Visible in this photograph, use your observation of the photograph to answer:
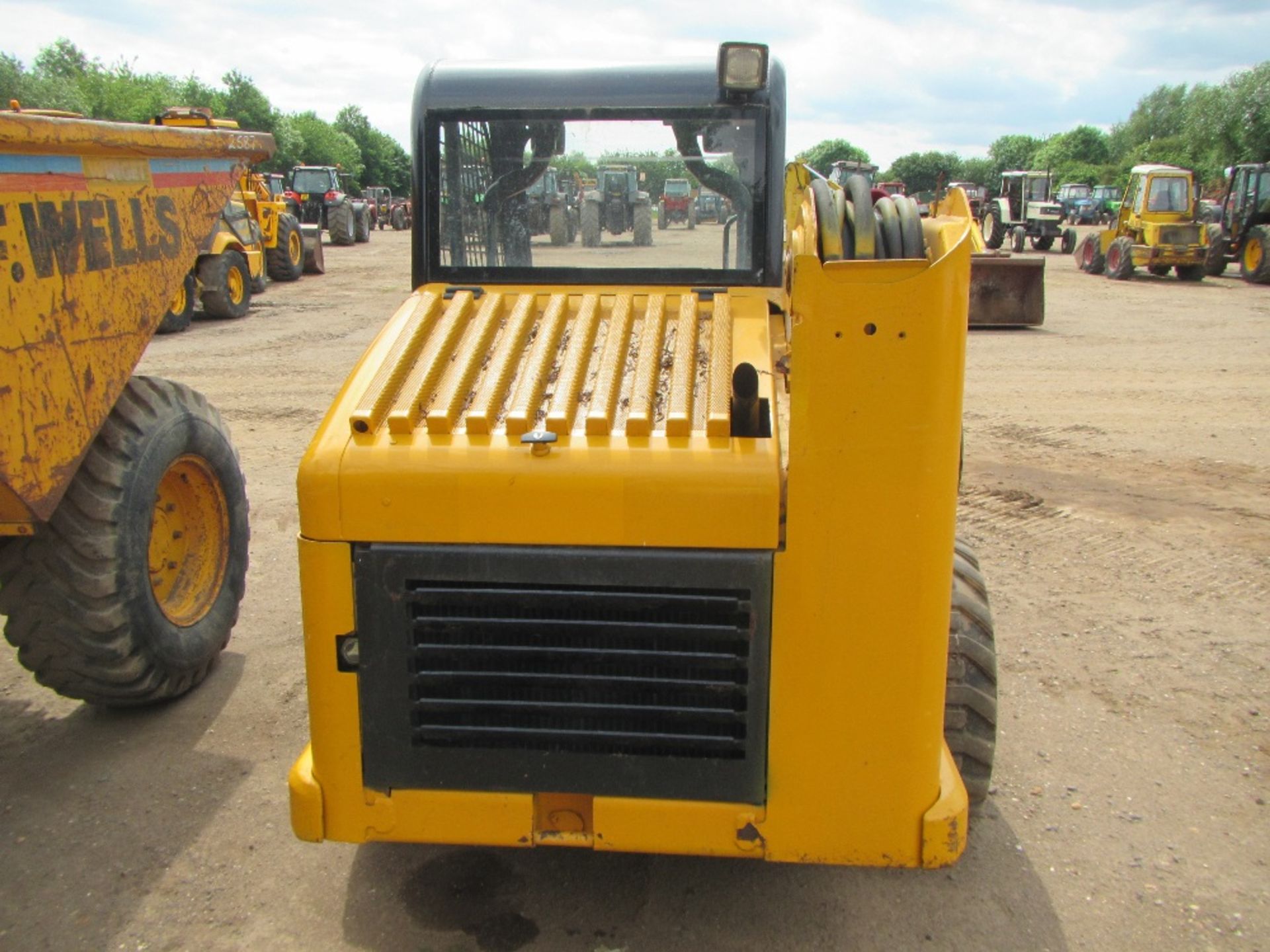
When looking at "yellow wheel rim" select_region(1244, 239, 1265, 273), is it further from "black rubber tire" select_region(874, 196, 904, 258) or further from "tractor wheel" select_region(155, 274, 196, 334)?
"black rubber tire" select_region(874, 196, 904, 258)

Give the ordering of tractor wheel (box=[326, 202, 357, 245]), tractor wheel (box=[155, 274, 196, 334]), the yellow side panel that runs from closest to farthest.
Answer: the yellow side panel → tractor wheel (box=[155, 274, 196, 334]) → tractor wheel (box=[326, 202, 357, 245])

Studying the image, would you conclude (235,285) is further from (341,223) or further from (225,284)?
(341,223)

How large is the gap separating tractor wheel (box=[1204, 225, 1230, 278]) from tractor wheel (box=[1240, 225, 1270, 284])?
0.37 metres

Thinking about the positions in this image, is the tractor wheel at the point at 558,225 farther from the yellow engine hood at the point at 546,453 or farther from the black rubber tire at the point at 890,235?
the black rubber tire at the point at 890,235

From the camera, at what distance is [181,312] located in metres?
13.9

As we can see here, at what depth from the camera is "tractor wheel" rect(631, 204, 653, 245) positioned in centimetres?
349

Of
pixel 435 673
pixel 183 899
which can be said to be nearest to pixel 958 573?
pixel 435 673

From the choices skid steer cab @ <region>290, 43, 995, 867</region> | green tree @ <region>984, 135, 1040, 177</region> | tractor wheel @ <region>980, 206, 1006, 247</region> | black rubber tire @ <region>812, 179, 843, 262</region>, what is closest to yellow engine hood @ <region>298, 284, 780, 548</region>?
skid steer cab @ <region>290, 43, 995, 867</region>

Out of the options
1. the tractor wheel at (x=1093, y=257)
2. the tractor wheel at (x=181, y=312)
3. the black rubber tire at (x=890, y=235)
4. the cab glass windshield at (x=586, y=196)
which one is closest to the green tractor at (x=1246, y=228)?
the tractor wheel at (x=1093, y=257)

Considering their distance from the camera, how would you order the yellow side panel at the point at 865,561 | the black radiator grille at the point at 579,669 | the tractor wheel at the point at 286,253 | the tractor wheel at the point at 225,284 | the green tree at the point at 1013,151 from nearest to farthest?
1. the yellow side panel at the point at 865,561
2. the black radiator grille at the point at 579,669
3. the tractor wheel at the point at 225,284
4. the tractor wheel at the point at 286,253
5. the green tree at the point at 1013,151

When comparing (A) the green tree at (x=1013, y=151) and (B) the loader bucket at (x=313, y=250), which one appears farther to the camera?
(A) the green tree at (x=1013, y=151)

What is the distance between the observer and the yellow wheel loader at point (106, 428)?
3123 millimetres

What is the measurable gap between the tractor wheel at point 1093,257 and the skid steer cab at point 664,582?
73.9 feet

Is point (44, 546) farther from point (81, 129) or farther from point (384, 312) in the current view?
point (384, 312)
